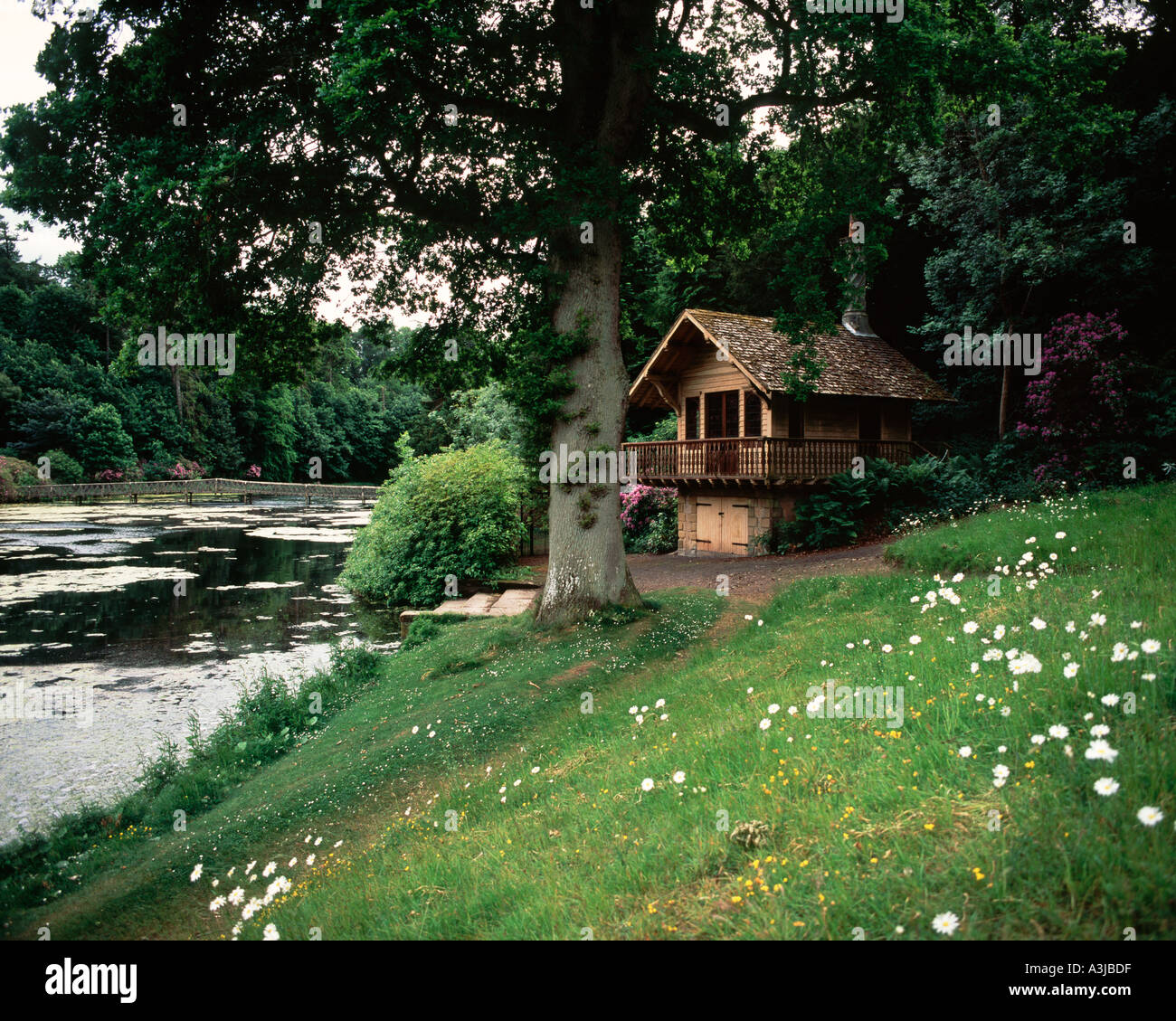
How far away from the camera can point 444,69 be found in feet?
41.3

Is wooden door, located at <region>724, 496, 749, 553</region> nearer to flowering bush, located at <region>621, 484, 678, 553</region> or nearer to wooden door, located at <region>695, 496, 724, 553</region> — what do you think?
wooden door, located at <region>695, 496, 724, 553</region>

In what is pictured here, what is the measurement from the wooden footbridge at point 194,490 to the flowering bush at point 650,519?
43654mm

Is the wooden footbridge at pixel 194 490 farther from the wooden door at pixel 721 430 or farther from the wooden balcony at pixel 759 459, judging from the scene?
the wooden door at pixel 721 430

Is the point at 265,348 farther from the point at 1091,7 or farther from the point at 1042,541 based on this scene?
the point at 1091,7

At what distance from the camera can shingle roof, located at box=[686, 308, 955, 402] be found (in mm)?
25359

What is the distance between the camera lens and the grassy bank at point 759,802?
3283 millimetres

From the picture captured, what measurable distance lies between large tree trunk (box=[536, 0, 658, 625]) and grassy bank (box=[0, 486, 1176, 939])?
10.8 feet

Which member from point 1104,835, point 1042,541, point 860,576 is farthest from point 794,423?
point 1104,835

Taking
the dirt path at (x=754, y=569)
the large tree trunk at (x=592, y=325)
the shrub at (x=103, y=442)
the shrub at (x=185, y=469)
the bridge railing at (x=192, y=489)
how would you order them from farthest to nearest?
the shrub at (x=185, y=469)
the shrub at (x=103, y=442)
the bridge railing at (x=192, y=489)
the dirt path at (x=754, y=569)
the large tree trunk at (x=592, y=325)

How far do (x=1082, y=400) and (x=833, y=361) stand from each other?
27.2ft

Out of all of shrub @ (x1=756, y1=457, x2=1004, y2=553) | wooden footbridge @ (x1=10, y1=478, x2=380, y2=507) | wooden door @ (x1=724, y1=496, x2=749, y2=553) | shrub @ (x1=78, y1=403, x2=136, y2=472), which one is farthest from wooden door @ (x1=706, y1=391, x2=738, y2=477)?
shrub @ (x1=78, y1=403, x2=136, y2=472)

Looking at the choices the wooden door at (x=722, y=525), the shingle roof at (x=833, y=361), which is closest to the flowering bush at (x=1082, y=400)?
the shingle roof at (x=833, y=361)

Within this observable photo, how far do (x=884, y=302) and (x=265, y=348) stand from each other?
30.2 metres

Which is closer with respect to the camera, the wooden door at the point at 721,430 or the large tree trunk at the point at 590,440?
the large tree trunk at the point at 590,440
